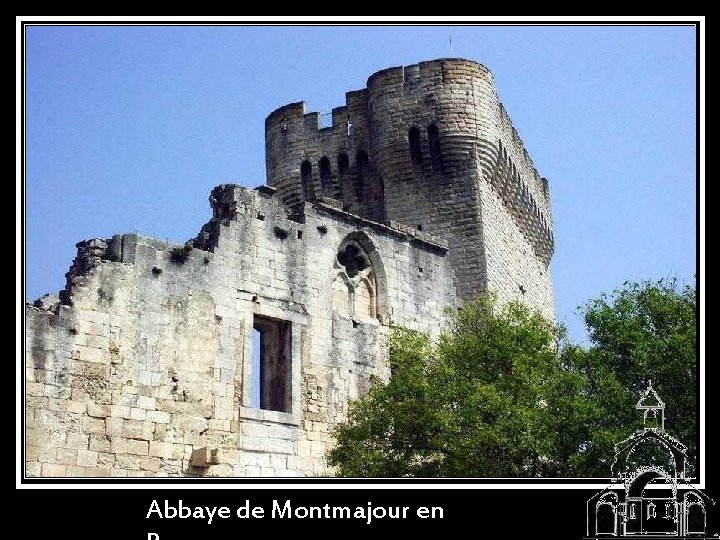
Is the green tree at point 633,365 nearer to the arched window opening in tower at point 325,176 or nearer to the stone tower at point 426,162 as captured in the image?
the stone tower at point 426,162

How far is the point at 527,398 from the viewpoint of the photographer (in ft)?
71.9

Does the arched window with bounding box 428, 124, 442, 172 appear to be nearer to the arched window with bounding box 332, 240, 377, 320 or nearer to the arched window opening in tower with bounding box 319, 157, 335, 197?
the arched window opening in tower with bounding box 319, 157, 335, 197

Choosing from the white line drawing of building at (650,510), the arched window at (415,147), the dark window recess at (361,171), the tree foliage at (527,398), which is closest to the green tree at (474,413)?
the tree foliage at (527,398)

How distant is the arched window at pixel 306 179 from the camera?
3247 centimetres

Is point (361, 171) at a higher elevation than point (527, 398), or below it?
higher

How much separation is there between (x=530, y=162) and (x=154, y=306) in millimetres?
16517

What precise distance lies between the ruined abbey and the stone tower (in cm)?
4

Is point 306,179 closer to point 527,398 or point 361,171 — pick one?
point 361,171

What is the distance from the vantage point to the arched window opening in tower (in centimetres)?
3209

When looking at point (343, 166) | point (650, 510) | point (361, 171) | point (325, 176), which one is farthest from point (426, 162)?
point (650, 510)

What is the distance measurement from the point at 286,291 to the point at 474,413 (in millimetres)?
4805

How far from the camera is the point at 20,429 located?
16.3 m

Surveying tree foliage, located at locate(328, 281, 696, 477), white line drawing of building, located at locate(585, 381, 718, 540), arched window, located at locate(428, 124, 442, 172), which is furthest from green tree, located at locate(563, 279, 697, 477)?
arched window, located at locate(428, 124, 442, 172)

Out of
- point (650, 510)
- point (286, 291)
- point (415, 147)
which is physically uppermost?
point (415, 147)
